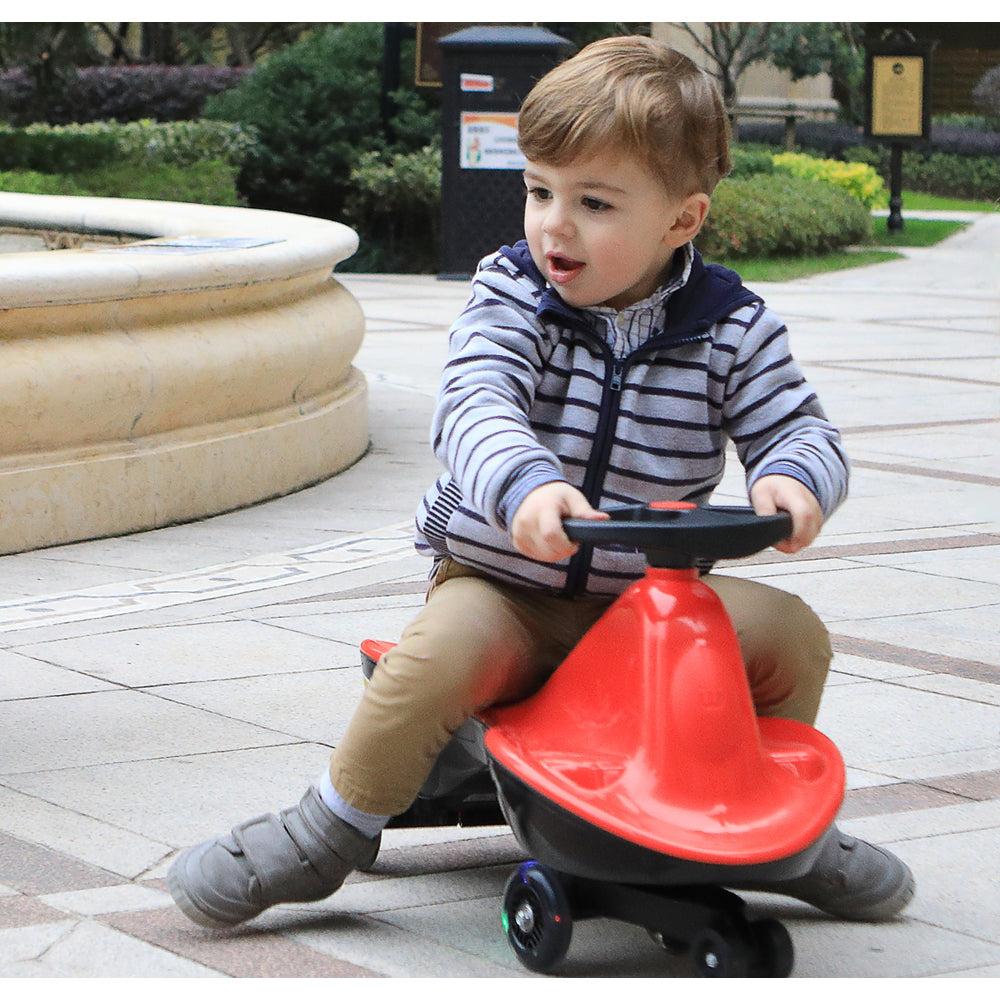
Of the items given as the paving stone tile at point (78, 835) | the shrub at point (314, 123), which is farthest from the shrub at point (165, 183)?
the paving stone tile at point (78, 835)

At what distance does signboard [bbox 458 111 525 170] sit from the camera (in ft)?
46.7

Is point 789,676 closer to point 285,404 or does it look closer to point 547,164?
point 547,164

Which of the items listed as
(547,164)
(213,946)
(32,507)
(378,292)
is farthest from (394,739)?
(378,292)

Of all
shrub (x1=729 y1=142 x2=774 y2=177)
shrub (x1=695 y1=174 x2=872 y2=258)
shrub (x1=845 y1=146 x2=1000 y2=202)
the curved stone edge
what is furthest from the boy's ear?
shrub (x1=845 y1=146 x2=1000 y2=202)

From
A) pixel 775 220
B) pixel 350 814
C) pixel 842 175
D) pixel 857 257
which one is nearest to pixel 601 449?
pixel 350 814

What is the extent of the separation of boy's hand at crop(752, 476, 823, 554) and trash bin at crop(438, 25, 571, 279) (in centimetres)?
1204

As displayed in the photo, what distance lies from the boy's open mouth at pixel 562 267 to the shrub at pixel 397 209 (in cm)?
1509

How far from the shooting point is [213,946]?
2.36m

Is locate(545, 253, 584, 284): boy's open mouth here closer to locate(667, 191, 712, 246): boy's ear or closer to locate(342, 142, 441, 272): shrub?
locate(667, 191, 712, 246): boy's ear

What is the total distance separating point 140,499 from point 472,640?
320 cm

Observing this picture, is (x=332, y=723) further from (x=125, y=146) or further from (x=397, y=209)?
(x=125, y=146)

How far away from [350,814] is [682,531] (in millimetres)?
661

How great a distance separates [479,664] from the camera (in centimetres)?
228

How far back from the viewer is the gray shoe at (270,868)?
2.36 metres
